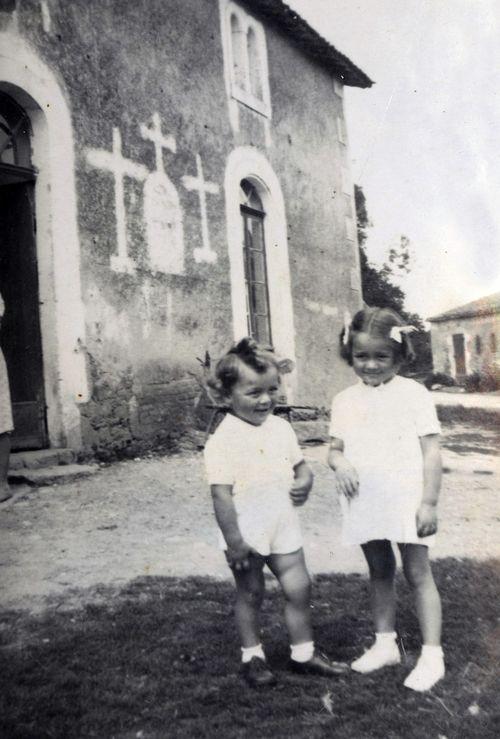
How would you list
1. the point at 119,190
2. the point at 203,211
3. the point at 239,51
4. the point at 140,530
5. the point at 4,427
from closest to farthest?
1. the point at 140,530
2. the point at 4,427
3. the point at 119,190
4. the point at 203,211
5. the point at 239,51

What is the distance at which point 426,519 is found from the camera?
2.11m

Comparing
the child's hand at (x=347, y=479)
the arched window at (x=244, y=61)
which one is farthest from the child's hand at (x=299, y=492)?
the arched window at (x=244, y=61)

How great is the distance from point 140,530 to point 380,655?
1.84 meters

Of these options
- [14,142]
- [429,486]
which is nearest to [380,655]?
[429,486]

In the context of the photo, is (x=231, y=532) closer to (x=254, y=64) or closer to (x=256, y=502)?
(x=256, y=502)

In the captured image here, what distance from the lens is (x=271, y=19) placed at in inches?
347

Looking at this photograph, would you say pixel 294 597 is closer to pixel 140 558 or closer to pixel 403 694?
pixel 403 694

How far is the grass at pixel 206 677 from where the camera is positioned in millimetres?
1777

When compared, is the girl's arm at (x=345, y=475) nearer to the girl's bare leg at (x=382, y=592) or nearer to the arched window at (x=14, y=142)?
the girl's bare leg at (x=382, y=592)

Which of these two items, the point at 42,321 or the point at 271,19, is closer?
the point at 42,321

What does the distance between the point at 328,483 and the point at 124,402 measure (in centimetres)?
197

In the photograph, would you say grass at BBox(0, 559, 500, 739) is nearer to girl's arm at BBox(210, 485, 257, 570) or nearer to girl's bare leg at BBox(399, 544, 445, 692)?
girl's bare leg at BBox(399, 544, 445, 692)

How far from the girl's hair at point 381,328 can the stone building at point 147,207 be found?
→ 11.8 feet

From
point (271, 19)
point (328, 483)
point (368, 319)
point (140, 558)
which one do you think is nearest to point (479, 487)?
point (328, 483)
